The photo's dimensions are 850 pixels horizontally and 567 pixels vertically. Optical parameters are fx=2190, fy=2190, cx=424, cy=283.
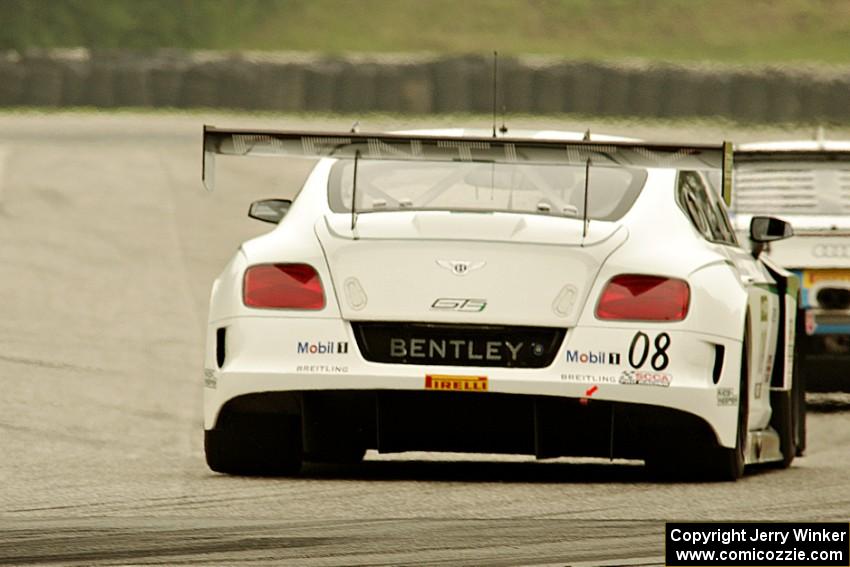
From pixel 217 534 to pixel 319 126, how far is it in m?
24.2

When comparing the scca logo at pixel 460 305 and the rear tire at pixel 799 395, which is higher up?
the scca logo at pixel 460 305

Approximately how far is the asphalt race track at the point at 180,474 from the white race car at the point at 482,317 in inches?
8.3

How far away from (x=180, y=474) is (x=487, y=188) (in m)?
1.65

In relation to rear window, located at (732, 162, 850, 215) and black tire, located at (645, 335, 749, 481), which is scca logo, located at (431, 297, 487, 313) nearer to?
black tire, located at (645, 335, 749, 481)

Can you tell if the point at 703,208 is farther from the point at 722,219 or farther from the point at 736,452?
the point at 736,452

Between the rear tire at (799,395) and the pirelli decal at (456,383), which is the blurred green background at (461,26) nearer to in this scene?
the rear tire at (799,395)

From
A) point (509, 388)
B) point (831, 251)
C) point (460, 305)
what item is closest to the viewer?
point (509, 388)

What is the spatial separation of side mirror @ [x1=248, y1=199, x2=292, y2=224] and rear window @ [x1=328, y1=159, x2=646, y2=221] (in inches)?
20.0

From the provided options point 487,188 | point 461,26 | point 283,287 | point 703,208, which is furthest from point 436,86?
point 283,287

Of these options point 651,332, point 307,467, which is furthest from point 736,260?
point 307,467

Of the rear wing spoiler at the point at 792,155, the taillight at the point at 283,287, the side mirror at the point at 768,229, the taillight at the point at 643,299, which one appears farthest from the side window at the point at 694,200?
the rear wing spoiler at the point at 792,155

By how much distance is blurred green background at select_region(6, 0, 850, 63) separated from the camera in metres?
44.3

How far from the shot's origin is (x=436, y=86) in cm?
3206

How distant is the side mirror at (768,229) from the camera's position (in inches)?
366
